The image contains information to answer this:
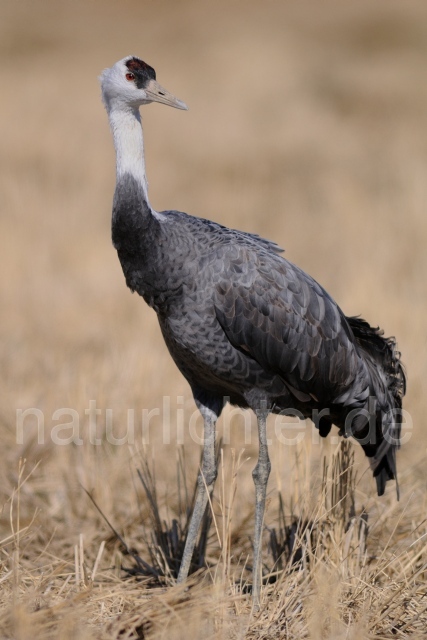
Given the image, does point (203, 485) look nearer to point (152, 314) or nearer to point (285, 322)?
point (285, 322)

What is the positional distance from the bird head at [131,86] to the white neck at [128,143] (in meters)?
0.05

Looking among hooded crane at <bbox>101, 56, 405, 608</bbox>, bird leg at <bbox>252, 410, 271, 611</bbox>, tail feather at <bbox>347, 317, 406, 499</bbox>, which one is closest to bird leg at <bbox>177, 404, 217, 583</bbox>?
A: hooded crane at <bbox>101, 56, 405, 608</bbox>

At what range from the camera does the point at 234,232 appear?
4738 millimetres

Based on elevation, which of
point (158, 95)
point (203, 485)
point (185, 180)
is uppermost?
point (185, 180)

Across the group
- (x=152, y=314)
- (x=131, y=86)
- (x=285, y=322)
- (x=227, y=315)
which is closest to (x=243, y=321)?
(x=227, y=315)

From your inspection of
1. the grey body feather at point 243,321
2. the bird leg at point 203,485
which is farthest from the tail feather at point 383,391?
the bird leg at point 203,485

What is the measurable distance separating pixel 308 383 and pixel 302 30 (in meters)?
21.8

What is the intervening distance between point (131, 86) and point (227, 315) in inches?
46.7

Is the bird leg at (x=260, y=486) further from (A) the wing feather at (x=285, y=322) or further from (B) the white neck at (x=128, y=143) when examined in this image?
(B) the white neck at (x=128, y=143)

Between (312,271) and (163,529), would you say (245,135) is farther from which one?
(163,529)

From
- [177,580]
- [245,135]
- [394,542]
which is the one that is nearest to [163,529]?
[177,580]

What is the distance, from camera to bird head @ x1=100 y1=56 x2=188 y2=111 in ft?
14.8

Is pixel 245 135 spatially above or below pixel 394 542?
above

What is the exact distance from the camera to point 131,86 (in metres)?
4.51
